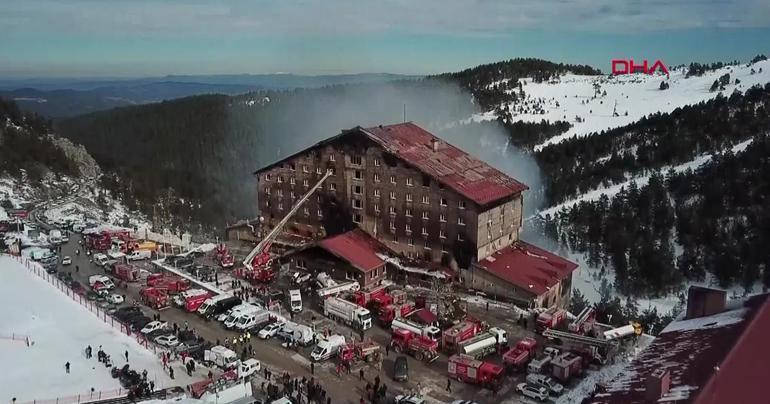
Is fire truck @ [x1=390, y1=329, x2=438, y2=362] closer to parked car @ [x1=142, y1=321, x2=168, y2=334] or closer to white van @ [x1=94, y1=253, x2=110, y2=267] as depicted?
parked car @ [x1=142, y1=321, x2=168, y2=334]

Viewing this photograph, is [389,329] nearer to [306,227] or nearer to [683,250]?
[306,227]

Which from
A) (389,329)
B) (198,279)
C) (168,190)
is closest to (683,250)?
(389,329)

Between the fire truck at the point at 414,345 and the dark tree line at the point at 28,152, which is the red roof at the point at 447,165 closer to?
the fire truck at the point at 414,345

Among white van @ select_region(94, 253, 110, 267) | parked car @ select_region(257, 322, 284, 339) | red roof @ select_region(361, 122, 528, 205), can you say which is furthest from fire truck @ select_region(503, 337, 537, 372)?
white van @ select_region(94, 253, 110, 267)

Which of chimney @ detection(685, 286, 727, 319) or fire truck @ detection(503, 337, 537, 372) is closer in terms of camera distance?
chimney @ detection(685, 286, 727, 319)

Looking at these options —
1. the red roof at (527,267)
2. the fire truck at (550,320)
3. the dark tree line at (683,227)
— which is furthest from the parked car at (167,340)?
the dark tree line at (683,227)

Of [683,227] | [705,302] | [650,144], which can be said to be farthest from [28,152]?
[650,144]
